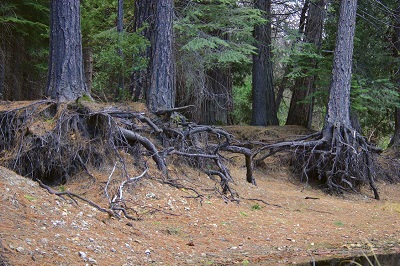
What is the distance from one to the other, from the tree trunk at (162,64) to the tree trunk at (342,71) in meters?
4.34

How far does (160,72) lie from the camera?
1112 cm

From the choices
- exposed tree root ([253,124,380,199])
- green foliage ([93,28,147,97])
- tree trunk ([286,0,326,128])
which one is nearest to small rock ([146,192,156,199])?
green foliage ([93,28,147,97])

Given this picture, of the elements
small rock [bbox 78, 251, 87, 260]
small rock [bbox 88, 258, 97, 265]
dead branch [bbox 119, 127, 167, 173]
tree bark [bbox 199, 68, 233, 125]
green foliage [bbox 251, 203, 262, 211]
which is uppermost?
tree bark [bbox 199, 68, 233, 125]

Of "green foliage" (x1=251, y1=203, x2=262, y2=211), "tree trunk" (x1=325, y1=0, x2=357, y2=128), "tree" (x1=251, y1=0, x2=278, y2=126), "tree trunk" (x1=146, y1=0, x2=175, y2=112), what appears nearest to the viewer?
"green foliage" (x1=251, y1=203, x2=262, y2=211)

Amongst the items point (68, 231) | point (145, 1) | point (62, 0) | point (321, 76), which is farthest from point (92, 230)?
point (321, 76)

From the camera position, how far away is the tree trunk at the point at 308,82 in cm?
1614

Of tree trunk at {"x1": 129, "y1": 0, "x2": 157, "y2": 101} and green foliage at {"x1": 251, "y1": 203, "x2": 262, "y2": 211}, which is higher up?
tree trunk at {"x1": 129, "y1": 0, "x2": 157, "y2": 101}

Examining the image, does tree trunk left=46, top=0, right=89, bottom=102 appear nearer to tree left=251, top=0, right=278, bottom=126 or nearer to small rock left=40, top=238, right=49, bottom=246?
small rock left=40, top=238, right=49, bottom=246

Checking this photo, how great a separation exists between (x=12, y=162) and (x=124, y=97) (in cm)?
396

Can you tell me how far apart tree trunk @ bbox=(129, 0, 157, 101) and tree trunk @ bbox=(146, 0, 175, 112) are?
1.15 feet

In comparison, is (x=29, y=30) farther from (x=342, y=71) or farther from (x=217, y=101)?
(x=342, y=71)

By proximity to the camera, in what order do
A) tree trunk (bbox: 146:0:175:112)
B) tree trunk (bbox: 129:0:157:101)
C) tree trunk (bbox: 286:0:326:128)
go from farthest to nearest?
tree trunk (bbox: 286:0:326:128)
tree trunk (bbox: 129:0:157:101)
tree trunk (bbox: 146:0:175:112)

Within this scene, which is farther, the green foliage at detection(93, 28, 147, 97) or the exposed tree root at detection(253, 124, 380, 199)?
the exposed tree root at detection(253, 124, 380, 199)

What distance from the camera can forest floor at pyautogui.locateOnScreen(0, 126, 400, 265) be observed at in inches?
231
